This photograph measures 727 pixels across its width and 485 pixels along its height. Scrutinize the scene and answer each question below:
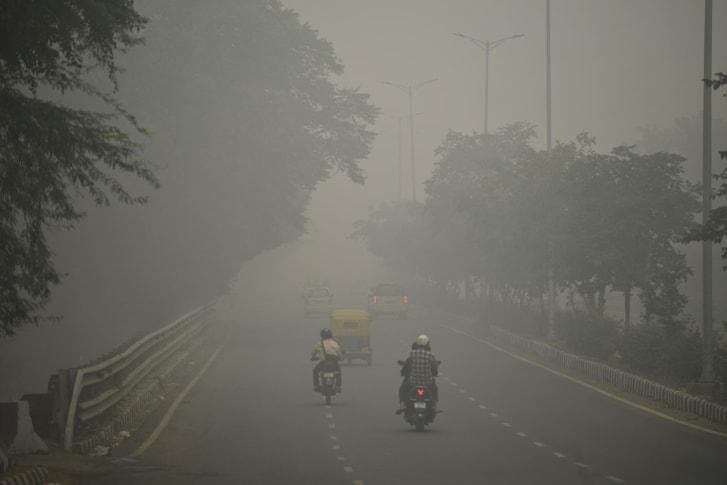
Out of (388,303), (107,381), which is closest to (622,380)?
(107,381)

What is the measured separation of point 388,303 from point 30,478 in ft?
194

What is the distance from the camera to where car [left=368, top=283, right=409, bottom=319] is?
74750mm

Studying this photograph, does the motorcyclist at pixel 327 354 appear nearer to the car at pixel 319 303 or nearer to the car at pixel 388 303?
the car at pixel 388 303

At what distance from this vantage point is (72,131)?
1700cm

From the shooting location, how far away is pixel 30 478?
53.8ft

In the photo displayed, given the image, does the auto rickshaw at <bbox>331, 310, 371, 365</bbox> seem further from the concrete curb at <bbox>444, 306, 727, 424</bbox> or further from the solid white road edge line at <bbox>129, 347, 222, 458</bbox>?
the concrete curb at <bbox>444, 306, 727, 424</bbox>

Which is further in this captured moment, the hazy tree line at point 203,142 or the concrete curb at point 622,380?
the hazy tree line at point 203,142

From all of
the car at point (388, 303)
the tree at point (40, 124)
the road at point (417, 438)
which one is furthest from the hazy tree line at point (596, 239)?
the tree at point (40, 124)

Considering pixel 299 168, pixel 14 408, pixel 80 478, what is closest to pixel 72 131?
pixel 80 478

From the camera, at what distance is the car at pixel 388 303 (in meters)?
74.8

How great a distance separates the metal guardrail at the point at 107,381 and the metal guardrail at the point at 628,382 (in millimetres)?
12734

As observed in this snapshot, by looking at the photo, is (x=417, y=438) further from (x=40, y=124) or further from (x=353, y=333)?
(x=353, y=333)

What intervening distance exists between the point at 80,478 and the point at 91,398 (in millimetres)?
6509

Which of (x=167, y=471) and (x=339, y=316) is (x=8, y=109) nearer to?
(x=167, y=471)
